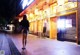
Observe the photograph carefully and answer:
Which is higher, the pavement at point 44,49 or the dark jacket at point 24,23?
the dark jacket at point 24,23

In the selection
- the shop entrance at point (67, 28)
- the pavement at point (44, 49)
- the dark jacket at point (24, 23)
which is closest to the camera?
the pavement at point (44, 49)

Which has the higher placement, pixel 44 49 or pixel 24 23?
pixel 24 23

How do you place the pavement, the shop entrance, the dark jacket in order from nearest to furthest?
the pavement
the dark jacket
the shop entrance

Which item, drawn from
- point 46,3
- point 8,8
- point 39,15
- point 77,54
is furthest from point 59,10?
point 8,8

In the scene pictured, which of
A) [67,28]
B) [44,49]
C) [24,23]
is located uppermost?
[24,23]

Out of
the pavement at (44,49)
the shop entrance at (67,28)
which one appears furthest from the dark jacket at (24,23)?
the shop entrance at (67,28)

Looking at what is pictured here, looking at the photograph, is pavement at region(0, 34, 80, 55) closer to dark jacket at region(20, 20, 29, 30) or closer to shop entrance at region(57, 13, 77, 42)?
dark jacket at region(20, 20, 29, 30)

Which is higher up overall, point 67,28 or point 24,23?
point 24,23

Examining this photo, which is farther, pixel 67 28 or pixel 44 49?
pixel 67 28

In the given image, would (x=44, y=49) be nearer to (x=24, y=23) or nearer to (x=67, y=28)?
(x=24, y=23)

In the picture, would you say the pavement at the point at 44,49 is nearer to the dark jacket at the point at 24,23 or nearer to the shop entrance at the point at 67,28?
the dark jacket at the point at 24,23

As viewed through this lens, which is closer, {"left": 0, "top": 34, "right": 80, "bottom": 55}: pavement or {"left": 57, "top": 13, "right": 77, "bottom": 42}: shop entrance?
{"left": 0, "top": 34, "right": 80, "bottom": 55}: pavement

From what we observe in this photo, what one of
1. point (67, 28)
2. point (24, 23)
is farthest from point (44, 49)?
point (67, 28)

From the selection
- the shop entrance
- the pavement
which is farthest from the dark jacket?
the shop entrance
